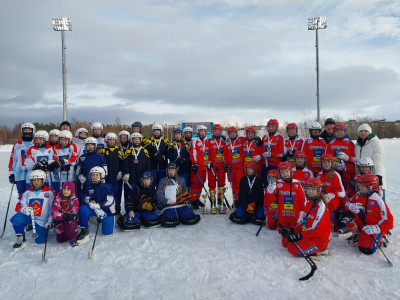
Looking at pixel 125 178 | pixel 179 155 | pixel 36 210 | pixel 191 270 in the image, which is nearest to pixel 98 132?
pixel 125 178

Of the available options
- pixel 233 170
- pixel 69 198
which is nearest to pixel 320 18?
pixel 233 170

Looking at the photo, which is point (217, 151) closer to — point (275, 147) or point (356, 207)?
point (275, 147)

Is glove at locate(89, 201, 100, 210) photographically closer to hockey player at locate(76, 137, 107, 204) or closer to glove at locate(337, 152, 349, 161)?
hockey player at locate(76, 137, 107, 204)

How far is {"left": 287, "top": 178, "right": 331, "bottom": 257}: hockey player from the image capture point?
388 cm

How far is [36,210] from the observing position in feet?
15.3

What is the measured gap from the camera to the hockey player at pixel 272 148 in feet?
19.8

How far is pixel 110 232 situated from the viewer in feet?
16.3

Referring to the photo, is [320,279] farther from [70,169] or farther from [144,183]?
[70,169]

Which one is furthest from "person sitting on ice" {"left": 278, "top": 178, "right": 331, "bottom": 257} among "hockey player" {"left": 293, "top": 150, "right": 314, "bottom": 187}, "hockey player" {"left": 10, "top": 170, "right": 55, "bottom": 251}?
"hockey player" {"left": 10, "top": 170, "right": 55, "bottom": 251}

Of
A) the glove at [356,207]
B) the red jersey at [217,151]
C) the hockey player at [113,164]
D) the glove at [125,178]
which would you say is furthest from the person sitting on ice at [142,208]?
the glove at [356,207]

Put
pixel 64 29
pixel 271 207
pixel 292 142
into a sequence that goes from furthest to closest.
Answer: pixel 64 29, pixel 292 142, pixel 271 207

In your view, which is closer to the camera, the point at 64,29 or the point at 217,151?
the point at 217,151

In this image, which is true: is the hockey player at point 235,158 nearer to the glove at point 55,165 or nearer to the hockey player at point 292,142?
the hockey player at point 292,142

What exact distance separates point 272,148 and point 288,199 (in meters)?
1.72
